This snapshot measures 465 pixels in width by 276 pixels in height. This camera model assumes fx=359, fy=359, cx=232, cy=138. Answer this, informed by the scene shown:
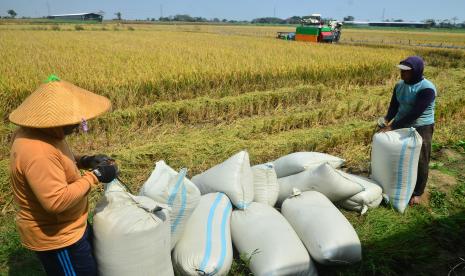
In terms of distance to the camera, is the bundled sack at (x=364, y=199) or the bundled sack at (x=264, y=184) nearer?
the bundled sack at (x=264, y=184)

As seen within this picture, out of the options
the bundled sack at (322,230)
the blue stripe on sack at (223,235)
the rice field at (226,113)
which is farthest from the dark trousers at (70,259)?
the bundled sack at (322,230)

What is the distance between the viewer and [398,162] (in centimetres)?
324

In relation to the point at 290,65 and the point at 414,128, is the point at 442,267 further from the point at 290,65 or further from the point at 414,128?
the point at 290,65

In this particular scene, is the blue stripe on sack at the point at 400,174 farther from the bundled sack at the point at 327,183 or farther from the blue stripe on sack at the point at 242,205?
the blue stripe on sack at the point at 242,205

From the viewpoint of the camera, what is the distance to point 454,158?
4820 millimetres

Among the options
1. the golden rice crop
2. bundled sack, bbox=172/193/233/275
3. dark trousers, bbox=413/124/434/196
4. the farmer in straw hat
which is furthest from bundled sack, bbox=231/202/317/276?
the golden rice crop

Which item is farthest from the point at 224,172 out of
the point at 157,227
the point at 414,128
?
the point at 414,128

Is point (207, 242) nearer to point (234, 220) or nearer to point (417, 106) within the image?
point (234, 220)

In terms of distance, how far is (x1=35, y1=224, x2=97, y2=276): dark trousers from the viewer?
1.74 m

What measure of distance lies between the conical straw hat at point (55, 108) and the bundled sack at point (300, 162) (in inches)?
83.9

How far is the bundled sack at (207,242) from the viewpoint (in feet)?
7.31

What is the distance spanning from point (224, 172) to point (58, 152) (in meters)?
1.46

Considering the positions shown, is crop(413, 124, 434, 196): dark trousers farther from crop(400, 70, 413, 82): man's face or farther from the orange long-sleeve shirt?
the orange long-sleeve shirt

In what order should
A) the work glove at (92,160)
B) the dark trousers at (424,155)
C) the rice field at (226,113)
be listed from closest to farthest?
the work glove at (92,160) < the dark trousers at (424,155) < the rice field at (226,113)
